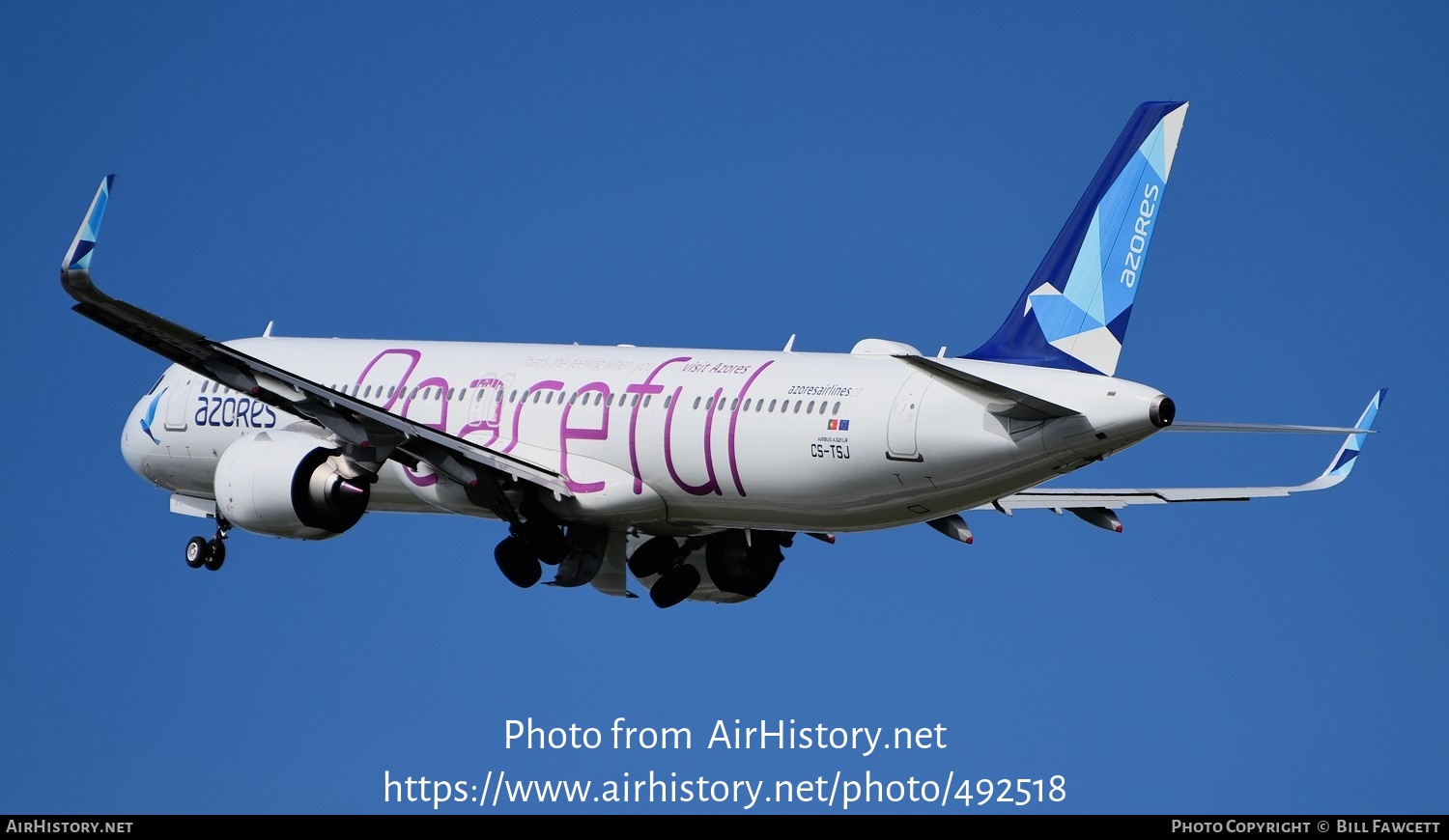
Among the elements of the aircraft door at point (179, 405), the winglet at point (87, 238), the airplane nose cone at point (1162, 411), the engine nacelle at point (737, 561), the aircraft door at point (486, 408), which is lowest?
the winglet at point (87, 238)

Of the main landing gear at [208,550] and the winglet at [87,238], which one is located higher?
the main landing gear at [208,550]

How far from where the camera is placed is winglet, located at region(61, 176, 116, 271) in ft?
126

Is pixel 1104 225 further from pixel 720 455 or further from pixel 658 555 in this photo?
pixel 658 555

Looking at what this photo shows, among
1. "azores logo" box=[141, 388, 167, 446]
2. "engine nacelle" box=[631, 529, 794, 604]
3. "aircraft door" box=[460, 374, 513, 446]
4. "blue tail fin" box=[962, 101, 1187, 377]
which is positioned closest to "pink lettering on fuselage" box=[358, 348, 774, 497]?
"aircraft door" box=[460, 374, 513, 446]

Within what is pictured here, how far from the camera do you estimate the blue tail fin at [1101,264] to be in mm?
42844

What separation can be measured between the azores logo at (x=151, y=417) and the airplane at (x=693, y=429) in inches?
35.1

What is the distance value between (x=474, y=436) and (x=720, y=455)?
602 centimetres

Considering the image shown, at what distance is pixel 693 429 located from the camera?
45.6m

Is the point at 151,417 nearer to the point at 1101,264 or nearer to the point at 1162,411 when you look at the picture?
the point at 1101,264

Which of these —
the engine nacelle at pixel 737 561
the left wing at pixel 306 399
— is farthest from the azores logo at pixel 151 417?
the engine nacelle at pixel 737 561

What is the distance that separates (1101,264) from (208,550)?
70.7 ft

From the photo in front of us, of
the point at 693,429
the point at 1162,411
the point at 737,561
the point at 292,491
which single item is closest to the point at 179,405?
the point at 292,491

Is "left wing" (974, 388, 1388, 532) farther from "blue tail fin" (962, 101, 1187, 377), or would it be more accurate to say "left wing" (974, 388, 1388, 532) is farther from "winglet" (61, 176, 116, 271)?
"winglet" (61, 176, 116, 271)

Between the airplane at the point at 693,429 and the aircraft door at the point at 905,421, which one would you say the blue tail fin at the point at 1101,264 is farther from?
the aircraft door at the point at 905,421
